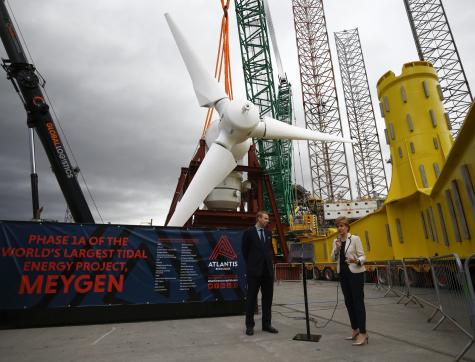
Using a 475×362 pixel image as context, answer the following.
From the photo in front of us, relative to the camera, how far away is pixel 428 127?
Result: 36.9 ft

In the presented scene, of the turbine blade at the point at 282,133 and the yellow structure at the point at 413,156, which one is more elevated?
the turbine blade at the point at 282,133

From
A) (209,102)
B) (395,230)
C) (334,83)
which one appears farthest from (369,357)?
(334,83)

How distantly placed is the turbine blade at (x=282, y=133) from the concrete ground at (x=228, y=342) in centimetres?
1022

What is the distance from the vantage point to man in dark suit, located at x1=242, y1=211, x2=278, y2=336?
16.2 ft

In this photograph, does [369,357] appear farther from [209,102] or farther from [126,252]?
[209,102]

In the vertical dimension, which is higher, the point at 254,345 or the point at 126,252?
the point at 126,252

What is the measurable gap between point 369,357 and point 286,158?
51.0m

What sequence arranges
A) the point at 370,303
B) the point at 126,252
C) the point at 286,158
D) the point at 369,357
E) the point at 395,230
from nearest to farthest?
the point at 369,357 → the point at 126,252 → the point at 370,303 → the point at 395,230 → the point at 286,158

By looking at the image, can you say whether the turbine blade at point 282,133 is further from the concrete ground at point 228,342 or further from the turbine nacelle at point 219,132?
the concrete ground at point 228,342

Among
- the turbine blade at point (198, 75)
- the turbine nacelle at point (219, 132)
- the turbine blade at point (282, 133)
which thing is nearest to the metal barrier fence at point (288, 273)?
the turbine nacelle at point (219, 132)

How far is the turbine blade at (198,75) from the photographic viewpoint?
1396 cm

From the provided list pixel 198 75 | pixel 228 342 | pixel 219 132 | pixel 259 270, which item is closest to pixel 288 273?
pixel 219 132

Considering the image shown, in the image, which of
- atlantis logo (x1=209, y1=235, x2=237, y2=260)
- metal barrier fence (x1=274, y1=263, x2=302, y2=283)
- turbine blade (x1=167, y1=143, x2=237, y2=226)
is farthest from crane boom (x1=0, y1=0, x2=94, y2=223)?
metal barrier fence (x1=274, y1=263, x2=302, y2=283)

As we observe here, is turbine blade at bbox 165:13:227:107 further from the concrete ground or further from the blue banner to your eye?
the concrete ground
